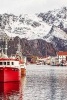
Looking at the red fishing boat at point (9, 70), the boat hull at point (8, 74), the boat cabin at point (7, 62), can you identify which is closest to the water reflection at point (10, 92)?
the boat hull at point (8, 74)

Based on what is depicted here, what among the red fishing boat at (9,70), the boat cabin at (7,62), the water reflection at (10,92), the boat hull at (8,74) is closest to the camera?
the water reflection at (10,92)

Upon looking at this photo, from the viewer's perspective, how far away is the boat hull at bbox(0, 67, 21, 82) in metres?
89.9

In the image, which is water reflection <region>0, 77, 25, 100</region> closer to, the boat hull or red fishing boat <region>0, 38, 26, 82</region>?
the boat hull

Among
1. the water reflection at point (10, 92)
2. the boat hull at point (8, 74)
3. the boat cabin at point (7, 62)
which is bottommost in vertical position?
the water reflection at point (10, 92)

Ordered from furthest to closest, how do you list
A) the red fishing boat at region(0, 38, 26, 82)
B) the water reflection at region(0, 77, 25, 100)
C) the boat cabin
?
the boat cabin → the red fishing boat at region(0, 38, 26, 82) → the water reflection at region(0, 77, 25, 100)

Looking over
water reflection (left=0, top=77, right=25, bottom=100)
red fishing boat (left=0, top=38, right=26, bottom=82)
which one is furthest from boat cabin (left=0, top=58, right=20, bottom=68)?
water reflection (left=0, top=77, right=25, bottom=100)

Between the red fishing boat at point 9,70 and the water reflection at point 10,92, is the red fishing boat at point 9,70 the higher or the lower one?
the higher one

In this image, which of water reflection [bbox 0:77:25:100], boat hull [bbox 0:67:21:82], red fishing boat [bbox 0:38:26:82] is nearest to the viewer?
water reflection [bbox 0:77:25:100]

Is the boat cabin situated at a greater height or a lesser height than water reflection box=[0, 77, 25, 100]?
greater

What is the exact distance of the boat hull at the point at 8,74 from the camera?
295ft

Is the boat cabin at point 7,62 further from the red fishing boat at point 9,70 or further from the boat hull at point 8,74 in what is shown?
the boat hull at point 8,74

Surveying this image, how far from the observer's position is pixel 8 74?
3578 inches

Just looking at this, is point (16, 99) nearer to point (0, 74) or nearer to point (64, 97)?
point (64, 97)

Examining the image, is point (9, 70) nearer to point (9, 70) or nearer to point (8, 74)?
point (9, 70)
